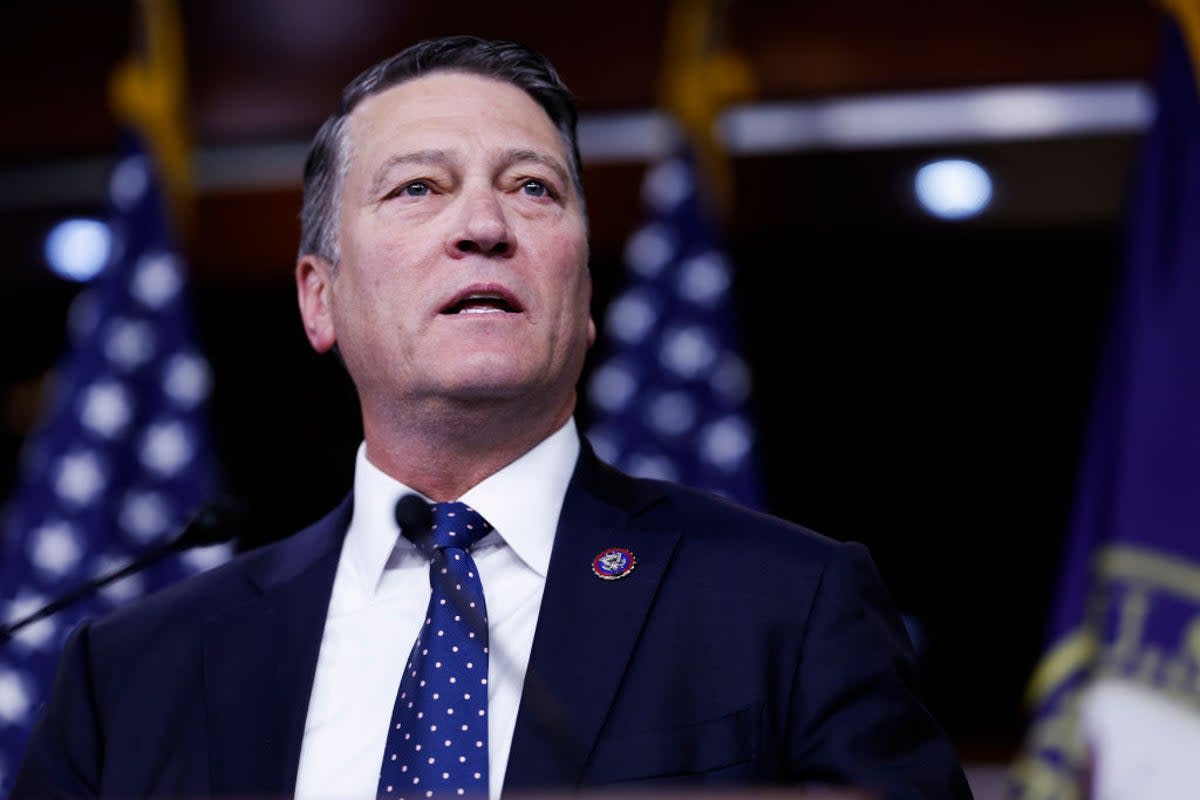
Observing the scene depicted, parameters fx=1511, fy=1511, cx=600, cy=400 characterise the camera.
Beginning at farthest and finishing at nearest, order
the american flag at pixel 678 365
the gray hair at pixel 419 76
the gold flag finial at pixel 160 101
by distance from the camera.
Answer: the gold flag finial at pixel 160 101, the american flag at pixel 678 365, the gray hair at pixel 419 76

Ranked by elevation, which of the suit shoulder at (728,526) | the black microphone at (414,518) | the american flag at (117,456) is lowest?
the american flag at (117,456)

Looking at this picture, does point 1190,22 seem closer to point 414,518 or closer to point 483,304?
point 483,304

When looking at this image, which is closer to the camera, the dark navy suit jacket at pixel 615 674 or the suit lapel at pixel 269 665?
the dark navy suit jacket at pixel 615 674

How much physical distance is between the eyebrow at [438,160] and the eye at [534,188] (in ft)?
0.08

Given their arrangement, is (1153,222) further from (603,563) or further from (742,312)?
(742,312)

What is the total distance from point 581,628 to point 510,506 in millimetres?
203

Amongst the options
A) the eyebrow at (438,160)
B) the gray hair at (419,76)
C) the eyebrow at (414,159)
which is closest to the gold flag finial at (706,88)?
the gray hair at (419,76)

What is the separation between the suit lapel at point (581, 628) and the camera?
1.41 m

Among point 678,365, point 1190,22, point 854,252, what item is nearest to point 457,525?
point 1190,22

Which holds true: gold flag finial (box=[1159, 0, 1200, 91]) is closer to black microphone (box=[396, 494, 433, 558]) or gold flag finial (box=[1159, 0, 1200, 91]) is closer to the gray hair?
the gray hair

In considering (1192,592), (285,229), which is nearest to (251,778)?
(1192,592)

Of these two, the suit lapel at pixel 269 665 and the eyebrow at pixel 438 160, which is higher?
the eyebrow at pixel 438 160

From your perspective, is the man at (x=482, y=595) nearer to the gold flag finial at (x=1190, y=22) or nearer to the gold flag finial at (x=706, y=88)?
the gold flag finial at (x=1190, y=22)

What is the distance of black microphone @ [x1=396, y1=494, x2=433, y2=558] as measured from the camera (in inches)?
60.2
